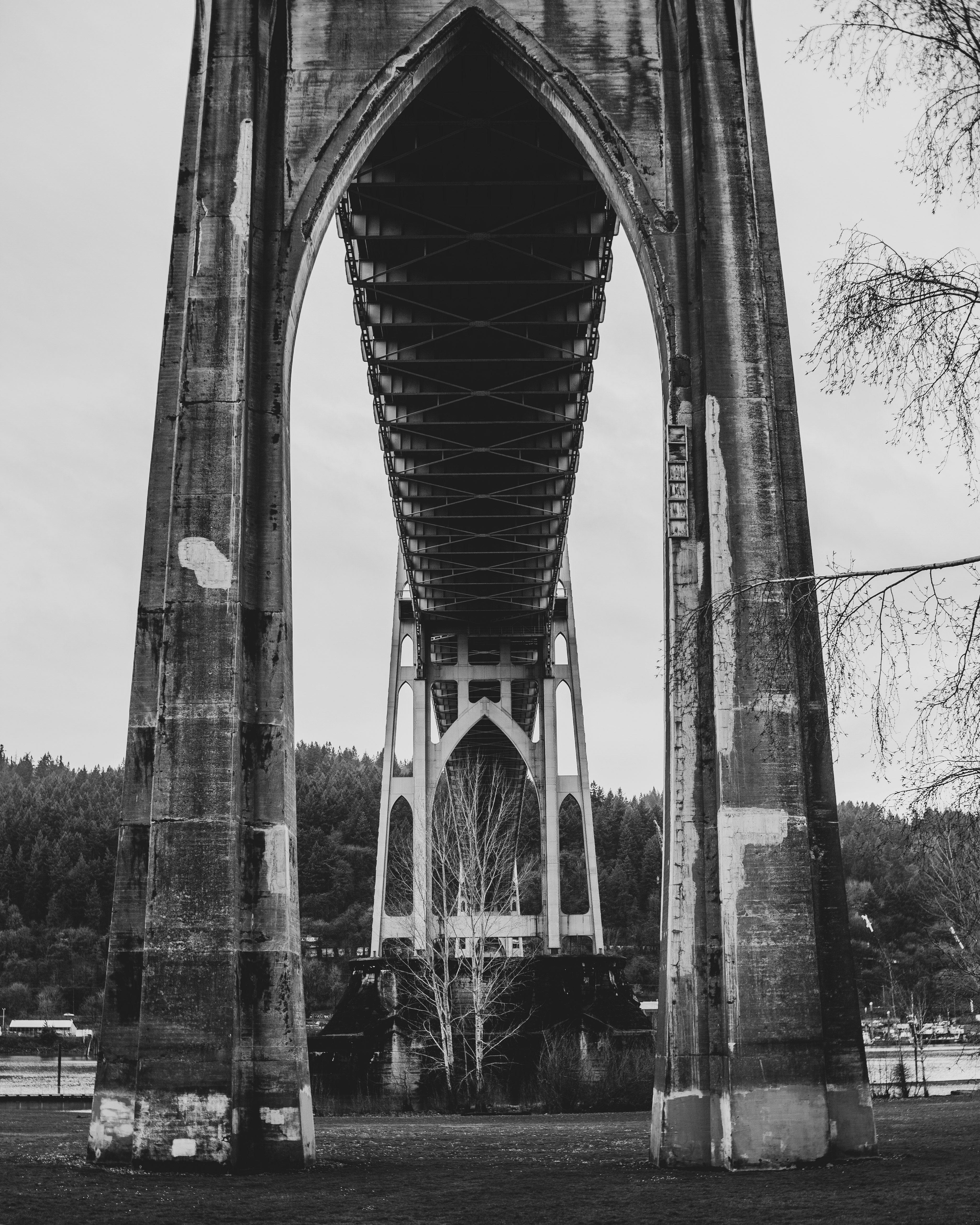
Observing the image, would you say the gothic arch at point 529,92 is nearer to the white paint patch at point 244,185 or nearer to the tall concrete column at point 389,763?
the white paint patch at point 244,185

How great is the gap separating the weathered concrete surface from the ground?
29.9 inches

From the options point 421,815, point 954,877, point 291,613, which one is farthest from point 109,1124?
point 421,815

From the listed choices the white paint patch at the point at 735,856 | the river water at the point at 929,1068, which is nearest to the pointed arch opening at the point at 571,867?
the river water at the point at 929,1068

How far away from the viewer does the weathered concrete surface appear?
1292 cm

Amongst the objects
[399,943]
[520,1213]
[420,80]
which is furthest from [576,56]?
[399,943]

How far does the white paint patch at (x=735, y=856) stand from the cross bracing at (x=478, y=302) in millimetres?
11162

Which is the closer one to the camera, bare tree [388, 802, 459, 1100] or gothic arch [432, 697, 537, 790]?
bare tree [388, 802, 459, 1100]

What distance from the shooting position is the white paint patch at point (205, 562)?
13.9 metres

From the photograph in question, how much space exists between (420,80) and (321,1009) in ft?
217

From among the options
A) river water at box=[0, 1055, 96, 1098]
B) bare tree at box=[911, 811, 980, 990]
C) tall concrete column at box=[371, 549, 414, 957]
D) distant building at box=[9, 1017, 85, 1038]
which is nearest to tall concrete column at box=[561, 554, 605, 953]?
tall concrete column at box=[371, 549, 414, 957]

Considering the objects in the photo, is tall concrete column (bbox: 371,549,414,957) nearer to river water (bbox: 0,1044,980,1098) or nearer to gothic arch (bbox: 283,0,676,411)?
river water (bbox: 0,1044,980,1098)

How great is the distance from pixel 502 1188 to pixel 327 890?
7641 centimetres

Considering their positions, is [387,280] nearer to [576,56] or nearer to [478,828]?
[576,56]

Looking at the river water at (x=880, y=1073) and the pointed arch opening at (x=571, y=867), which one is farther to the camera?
the pointed arch opening at (x=571, y=867)
